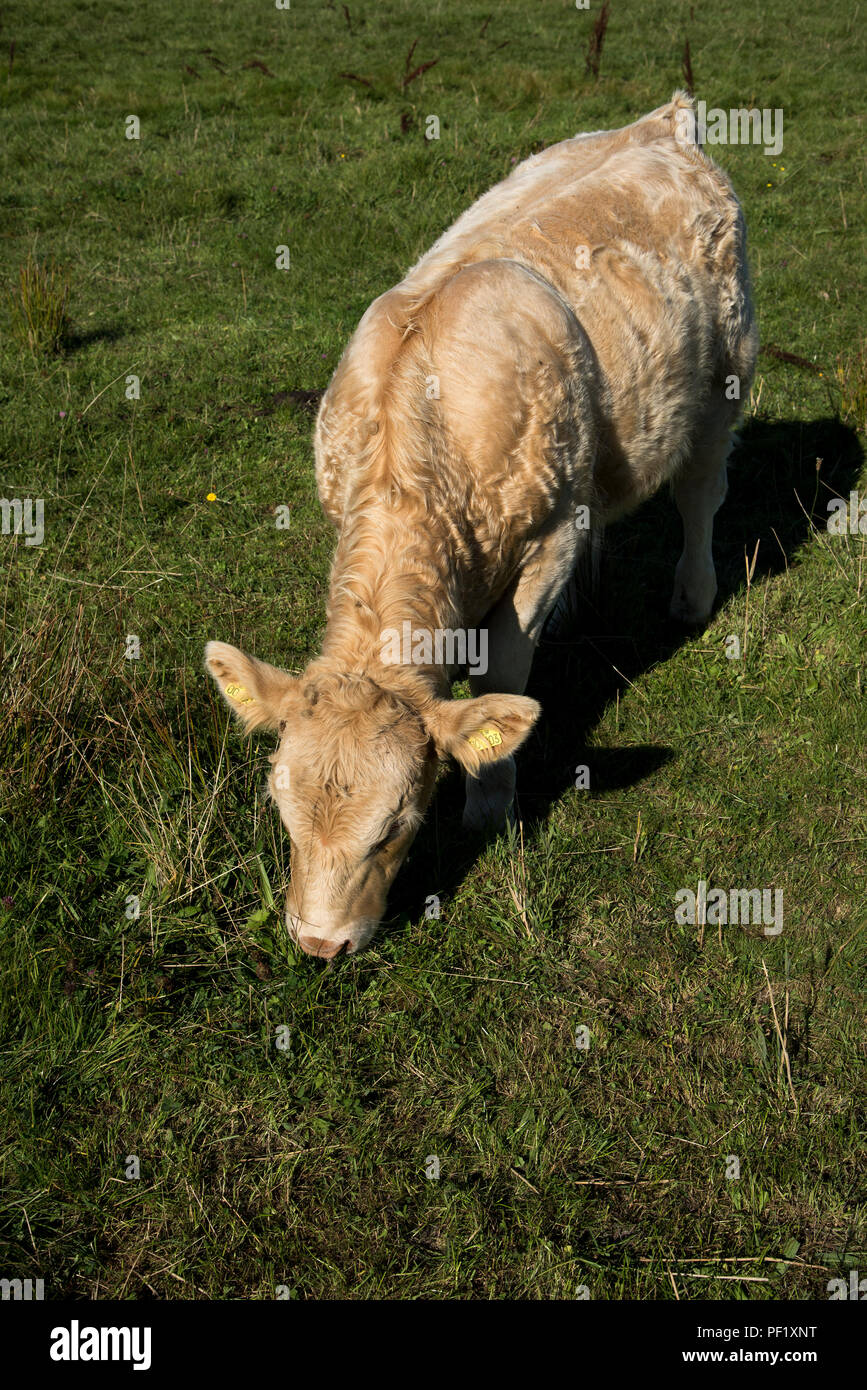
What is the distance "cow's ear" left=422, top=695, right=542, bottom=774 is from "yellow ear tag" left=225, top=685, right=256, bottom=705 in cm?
61

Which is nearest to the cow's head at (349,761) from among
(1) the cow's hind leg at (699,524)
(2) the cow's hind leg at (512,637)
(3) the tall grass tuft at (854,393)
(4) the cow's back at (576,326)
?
(4) the cow's back at (576,326)

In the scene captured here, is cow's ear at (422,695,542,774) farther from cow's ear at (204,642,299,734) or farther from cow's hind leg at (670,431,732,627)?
cow's hind leg at (670,431,732,627)

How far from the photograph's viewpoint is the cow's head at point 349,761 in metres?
3.37

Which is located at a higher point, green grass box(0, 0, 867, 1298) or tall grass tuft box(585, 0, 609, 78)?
tall grass tuft box(585, 0, 609, 78)

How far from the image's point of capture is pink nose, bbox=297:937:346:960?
136 inches

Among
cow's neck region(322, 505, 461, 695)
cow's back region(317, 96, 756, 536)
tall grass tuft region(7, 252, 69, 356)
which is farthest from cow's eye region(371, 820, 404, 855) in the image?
tall grass tuft region(7, 252, 69, 356)

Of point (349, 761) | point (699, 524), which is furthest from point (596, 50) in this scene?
point (349, 761)

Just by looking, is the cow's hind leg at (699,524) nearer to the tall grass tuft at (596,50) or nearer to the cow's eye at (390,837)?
the cow's eye at (390,837)

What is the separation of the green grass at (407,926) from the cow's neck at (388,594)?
38.4 inches

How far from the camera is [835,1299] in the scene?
3344 mm

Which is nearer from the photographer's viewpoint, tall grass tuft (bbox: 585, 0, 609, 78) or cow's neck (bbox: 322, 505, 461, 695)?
cow's neck (bbox: 322, 505, 461, 695)

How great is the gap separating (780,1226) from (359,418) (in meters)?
3.19

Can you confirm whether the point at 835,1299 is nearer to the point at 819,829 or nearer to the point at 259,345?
the point at 819,829
